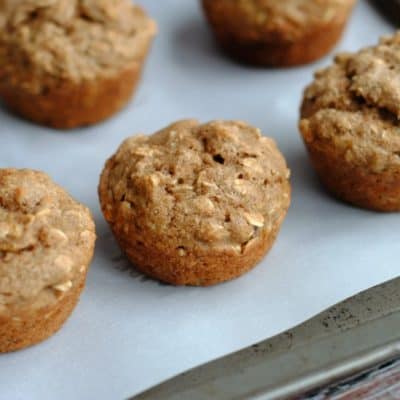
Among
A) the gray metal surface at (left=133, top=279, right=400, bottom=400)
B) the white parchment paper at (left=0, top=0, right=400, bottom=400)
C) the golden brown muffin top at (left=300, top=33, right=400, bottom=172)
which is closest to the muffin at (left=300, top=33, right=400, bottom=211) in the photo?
the golden brown muffin top at (left=300, top=33, right=400, bottom=172)

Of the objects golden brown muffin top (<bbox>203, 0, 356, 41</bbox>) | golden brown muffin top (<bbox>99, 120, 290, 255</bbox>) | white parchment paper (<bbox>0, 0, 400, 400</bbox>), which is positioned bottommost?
white parchment paper (<bbox>0, 0, 400, 400</bbox>)

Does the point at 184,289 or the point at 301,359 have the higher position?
the point at 301,359

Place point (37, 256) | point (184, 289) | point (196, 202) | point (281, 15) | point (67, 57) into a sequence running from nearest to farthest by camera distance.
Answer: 1. point (37, 256)
2. point (196, 202)
3. point (184, 289)
4. point (67, 57)
5. point (281, 15)

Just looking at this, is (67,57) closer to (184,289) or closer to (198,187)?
(198,187)

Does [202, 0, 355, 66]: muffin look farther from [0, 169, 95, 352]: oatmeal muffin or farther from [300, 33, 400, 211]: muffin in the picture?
[0, 169, 95, 352]: oatmeal muffin

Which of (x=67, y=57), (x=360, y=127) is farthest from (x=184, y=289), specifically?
(x=67, y=57)

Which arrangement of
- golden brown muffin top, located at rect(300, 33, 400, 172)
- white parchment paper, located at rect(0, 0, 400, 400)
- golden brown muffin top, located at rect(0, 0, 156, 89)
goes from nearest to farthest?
1. white parchment paper, located at rect(0, 0, 400, 400)
2. golden brown muffin top, located at rect(300, 33, 400, 172)
3. golden brown muffin top, located at rect(0, 0, 156, 89)
